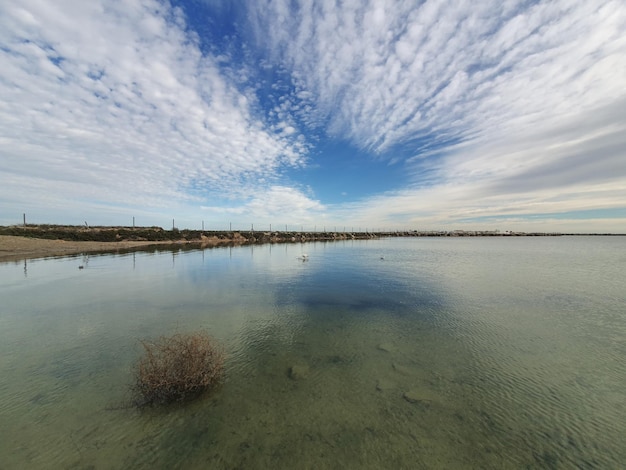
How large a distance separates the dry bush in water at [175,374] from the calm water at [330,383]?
445 millimetres

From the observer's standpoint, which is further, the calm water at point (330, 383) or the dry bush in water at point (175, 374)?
the dry bush in water at point (175, 374)

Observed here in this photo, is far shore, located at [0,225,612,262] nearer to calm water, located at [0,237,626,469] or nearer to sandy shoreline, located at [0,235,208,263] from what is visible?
sandy shoreline, located at [0,235,208,263]

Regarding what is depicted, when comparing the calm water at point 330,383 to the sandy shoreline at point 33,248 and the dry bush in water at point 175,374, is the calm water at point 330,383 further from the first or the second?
the sandy shoreline at point 33,248

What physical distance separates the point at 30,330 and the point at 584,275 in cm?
4753

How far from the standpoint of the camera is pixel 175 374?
8.00 metres

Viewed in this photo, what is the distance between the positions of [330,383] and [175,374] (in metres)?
5.03

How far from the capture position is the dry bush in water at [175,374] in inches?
305

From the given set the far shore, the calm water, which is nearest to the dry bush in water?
the calm water

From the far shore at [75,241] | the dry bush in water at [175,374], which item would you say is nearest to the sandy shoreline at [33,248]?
the far shore at [75,241]

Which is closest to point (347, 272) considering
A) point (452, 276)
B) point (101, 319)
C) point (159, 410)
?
point (452, 276)

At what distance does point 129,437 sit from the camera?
643 centimetres

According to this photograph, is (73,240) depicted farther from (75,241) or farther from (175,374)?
(175,374)

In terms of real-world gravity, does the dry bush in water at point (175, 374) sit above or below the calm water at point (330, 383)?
above

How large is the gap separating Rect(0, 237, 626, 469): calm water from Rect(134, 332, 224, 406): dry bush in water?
45cm
